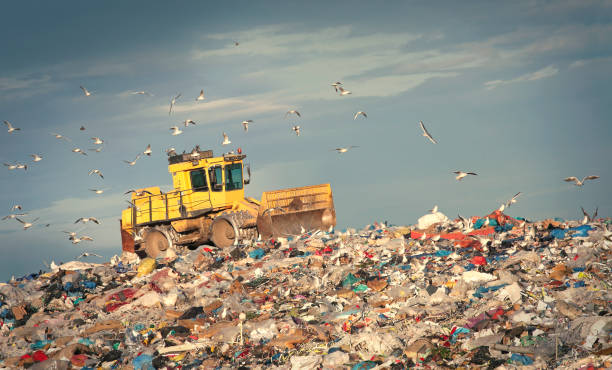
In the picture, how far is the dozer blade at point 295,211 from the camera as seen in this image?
16406 millimetres

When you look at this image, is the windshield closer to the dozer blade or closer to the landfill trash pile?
the dozer blade

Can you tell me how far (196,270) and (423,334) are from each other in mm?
7216

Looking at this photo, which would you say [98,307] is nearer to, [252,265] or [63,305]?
[63,305]

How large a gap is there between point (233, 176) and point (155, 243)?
130 inches

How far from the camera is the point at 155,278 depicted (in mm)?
12953

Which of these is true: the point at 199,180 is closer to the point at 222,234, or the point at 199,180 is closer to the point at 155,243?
the point at 222,234

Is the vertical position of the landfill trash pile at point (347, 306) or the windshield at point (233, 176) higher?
the windshield at point (233, 176)

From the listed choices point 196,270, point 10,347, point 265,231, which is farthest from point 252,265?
point 10,347

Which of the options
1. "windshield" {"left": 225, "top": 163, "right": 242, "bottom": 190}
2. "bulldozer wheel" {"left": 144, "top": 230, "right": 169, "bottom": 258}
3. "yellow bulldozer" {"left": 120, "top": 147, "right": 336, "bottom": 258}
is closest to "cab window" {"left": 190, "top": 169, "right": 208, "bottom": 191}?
"yellow bulldozer" {"left": 120, "top": 147, "right": 336, "bottom": 258}

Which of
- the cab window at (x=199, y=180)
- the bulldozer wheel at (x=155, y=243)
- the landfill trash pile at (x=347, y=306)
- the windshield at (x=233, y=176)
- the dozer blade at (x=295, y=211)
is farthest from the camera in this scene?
the bulldozer wheel at (x=155, y=243)

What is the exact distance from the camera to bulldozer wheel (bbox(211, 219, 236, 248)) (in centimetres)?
1667

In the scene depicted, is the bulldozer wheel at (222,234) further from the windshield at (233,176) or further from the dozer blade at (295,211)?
the windshield at (233,176)

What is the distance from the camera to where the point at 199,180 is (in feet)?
58.1

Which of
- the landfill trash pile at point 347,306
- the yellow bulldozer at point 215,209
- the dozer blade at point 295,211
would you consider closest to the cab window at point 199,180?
the yellow bulldozer at point 215,209
